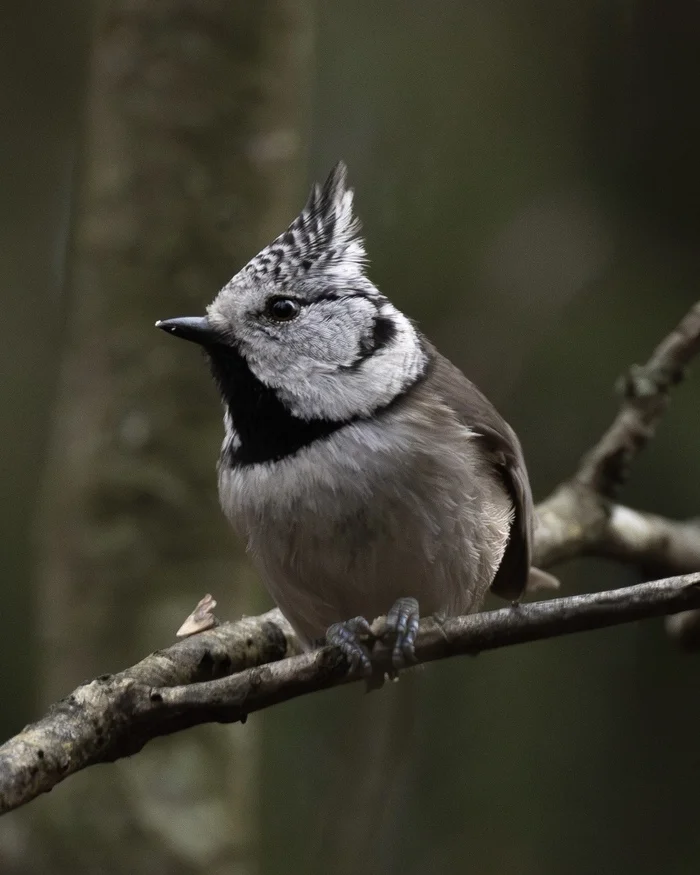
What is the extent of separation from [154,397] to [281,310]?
70cm

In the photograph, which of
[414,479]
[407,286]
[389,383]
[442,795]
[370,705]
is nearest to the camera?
[414,479]

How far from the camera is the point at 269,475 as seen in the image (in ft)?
9.18

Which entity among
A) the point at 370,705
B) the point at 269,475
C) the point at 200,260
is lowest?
the point at 370,705

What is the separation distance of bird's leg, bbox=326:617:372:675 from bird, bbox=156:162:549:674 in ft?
0.11

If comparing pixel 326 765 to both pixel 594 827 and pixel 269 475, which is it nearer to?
pixel 594 827

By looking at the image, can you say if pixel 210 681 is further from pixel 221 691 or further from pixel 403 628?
pixel 403 628

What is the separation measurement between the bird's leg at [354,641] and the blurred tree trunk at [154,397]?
3.76ft

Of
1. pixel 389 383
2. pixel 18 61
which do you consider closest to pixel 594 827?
pixel 389 383

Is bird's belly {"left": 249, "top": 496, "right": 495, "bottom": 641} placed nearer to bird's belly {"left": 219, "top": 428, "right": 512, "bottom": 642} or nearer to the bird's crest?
bird's belly {"left": 219, "top": 428, "right": 512, "bottom": 642}

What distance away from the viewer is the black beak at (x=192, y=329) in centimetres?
293

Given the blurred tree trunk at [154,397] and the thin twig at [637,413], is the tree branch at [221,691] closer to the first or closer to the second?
the blurred tree trunk at [154,397]

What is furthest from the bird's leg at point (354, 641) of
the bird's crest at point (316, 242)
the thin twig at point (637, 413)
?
the thin twig at point (637, 413)

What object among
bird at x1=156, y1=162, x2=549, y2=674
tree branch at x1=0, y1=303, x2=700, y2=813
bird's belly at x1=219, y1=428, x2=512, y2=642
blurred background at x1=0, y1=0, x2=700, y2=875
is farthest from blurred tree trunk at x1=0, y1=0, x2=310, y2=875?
tree branch at x1=0, y1=303, x2=700, y2=813

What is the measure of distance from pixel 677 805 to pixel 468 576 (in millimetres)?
2335
